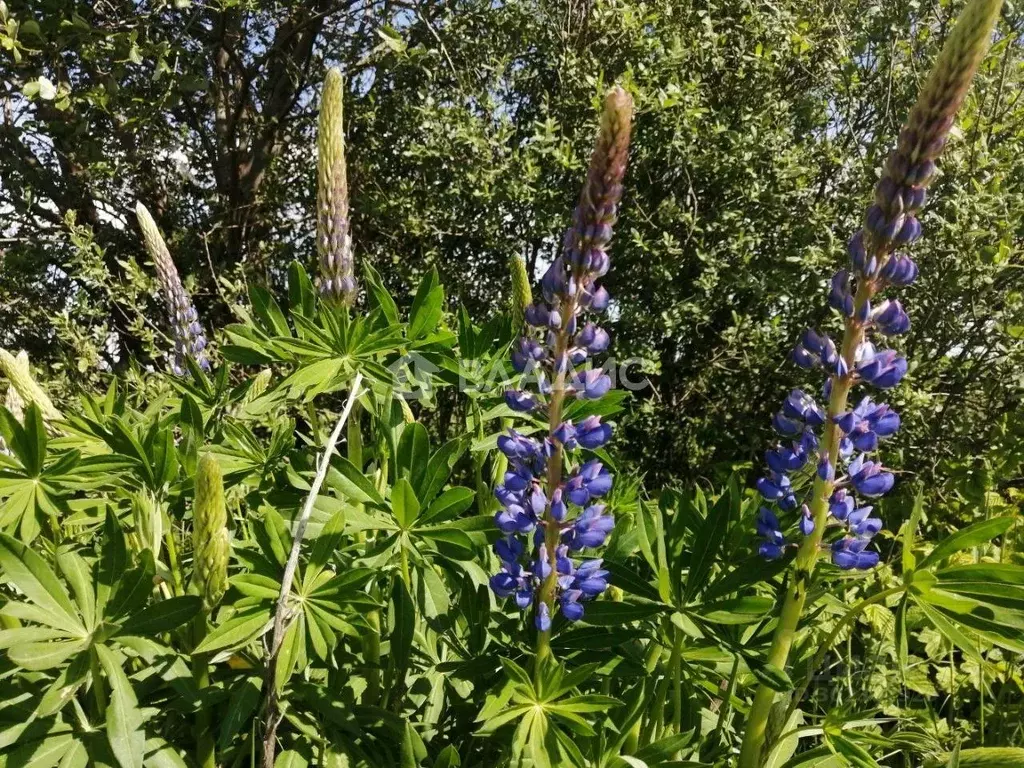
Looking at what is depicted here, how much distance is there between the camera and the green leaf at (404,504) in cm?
150

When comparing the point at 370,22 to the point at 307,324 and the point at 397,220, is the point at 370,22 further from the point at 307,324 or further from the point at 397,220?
the point at 307,324

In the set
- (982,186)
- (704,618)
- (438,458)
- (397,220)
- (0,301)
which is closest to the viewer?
(704,618)

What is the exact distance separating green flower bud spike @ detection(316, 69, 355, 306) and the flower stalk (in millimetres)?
1077

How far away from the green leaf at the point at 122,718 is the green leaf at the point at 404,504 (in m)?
0.55

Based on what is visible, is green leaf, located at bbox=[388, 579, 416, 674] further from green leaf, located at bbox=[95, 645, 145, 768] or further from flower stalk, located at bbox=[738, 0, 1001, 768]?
flower stalk, located at bbox=[738, 0, 1001, 768]

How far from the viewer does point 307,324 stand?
1.72 m

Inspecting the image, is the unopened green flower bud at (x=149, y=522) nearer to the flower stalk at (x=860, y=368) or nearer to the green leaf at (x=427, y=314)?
the green leaf at (x=427, y=314)

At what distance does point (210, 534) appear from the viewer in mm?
1396

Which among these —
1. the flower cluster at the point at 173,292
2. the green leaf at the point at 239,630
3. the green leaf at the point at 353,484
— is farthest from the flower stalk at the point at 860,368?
the flower cluster at the point at 173,292

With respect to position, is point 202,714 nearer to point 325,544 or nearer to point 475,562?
point 325,544

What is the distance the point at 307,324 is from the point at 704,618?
1.03m

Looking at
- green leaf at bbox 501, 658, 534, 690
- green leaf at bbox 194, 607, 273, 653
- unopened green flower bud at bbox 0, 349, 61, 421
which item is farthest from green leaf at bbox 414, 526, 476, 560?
unopened green flower bud at bbox 0, 349, 61, 421

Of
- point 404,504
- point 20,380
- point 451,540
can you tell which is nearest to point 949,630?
point 451,540

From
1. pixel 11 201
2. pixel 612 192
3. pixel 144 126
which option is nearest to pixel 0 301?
pixel 11 201
